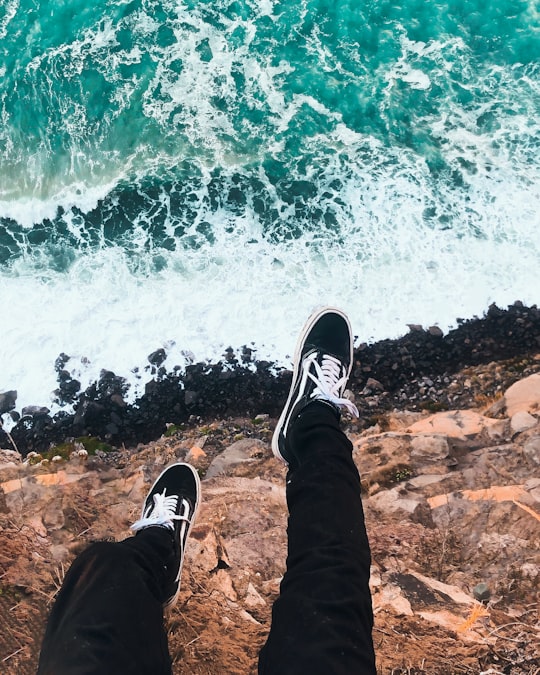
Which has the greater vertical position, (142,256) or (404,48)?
(404,48)

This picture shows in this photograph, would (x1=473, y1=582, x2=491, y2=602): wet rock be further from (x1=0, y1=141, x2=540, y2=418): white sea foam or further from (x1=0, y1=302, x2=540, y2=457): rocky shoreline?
(x1=0, y1=141, x2=540, y2=418): white sea foam

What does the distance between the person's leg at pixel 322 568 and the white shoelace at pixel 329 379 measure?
413mm

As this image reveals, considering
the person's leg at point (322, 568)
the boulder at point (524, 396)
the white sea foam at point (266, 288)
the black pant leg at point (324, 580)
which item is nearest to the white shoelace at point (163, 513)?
the person's leg at point (322, 568)

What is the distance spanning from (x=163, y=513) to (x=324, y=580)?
82.5 inches

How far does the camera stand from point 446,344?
699 centimetres

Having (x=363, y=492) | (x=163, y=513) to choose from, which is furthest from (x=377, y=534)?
(x=163, y=513)

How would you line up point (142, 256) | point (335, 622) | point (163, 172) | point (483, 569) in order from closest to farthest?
point (335, 622) < point (483, 569) < point (142, 256) < point (163, 172)

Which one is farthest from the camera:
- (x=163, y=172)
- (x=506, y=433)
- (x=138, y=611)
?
(x=163, y=172)

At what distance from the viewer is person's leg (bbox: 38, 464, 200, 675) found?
2766 mm

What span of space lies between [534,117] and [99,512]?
28.6ft

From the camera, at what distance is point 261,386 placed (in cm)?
687

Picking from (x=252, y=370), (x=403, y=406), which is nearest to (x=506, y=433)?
(x=403, y=406)

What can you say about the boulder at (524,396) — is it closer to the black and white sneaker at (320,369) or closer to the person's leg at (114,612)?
the black and white sneaker at (320,369)

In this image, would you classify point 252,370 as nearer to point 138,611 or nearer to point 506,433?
point 506,433
